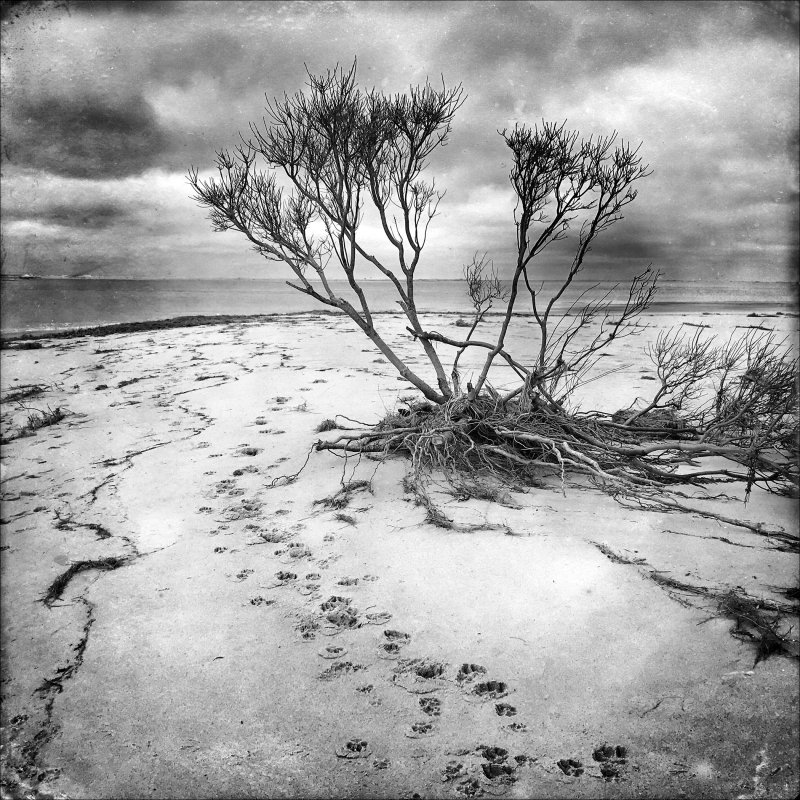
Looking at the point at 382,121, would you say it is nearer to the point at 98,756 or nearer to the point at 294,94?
the point at 294,94

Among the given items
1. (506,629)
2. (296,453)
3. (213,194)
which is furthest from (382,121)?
(506,629)

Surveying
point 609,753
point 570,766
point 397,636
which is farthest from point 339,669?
point 609,753

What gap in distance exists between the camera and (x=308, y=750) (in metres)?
1.60

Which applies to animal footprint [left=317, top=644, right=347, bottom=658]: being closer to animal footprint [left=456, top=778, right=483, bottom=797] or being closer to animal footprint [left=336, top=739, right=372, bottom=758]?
animal footprint [left=336, top=739, right=372, bottom=758]

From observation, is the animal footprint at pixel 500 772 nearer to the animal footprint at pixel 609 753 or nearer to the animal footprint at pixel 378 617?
the animal footprint at pixel 609 753

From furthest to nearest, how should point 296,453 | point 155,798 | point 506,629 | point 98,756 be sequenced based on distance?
1. point 296,453
2. point 506,629
3. point 98,756
4. point 155,798

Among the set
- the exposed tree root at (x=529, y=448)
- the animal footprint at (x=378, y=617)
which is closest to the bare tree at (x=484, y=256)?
the exposed tree root at (x=529, y=448)

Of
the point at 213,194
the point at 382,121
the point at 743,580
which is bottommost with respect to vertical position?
the point at 743,580

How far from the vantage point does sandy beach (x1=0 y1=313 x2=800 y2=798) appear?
1.54m

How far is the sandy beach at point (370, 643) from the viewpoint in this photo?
1537 millimetres

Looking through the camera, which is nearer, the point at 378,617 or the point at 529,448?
the point at 378,617

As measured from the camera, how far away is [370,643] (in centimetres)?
199

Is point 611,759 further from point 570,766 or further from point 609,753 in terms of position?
point 570,766

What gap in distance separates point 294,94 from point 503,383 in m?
3.91
